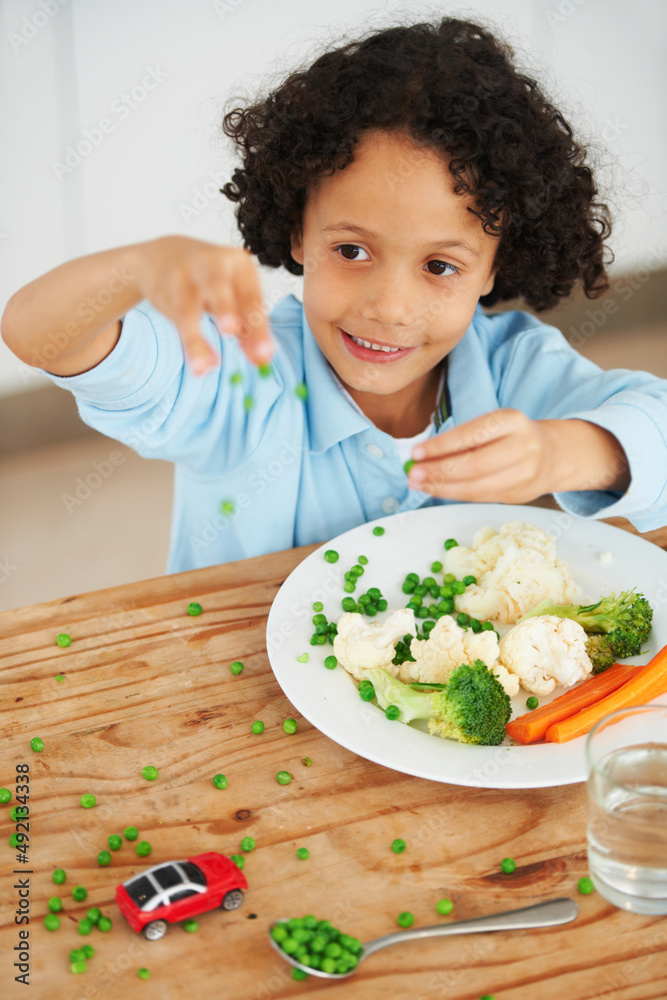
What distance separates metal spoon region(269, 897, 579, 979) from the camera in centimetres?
91


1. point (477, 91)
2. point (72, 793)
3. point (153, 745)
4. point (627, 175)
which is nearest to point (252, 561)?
point (153, 745)

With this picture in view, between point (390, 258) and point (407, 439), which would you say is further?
point (407, 439)

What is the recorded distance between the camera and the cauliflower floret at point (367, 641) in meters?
1.25

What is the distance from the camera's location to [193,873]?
98 cm

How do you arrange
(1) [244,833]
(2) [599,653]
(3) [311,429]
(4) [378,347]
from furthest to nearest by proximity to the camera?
(3) [311,429] → (4) [378,347] → (2) [599,653] → (1) [244,833]

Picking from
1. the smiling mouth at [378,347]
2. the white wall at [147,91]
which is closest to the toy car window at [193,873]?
the smiling mouth at [378,347]

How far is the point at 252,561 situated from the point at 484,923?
0.82 metres

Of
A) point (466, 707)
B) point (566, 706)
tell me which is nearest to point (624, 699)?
point (566, 706)

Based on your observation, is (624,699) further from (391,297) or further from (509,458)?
(391,297)

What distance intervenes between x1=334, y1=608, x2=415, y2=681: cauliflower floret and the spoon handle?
1.28ft

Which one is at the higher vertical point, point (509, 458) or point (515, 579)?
point (509, 458)

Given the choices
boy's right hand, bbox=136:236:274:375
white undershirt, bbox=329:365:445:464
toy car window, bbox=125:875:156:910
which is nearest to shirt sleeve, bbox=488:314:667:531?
white undershirt, bbox=329:365:445:464

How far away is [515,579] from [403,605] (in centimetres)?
20

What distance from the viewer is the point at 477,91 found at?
154 centimetres
